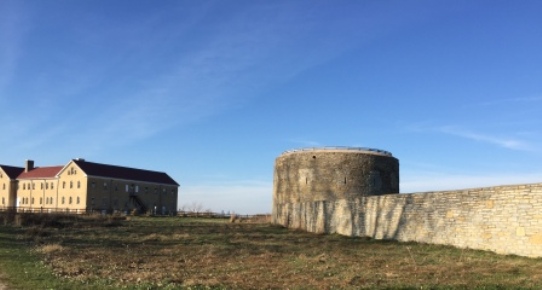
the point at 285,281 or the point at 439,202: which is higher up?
the point at 439,202

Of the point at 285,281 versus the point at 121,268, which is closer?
the point at 285,281

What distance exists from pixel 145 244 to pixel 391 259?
1216 cm

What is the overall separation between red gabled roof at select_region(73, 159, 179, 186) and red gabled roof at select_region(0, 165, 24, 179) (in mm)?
18350

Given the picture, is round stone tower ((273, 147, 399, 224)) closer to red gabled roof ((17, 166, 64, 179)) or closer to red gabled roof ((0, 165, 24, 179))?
red gabled roof ((17, 166, 64, 179))

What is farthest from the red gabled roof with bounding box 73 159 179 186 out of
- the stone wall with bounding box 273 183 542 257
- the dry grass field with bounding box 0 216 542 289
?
the stone wall with bounding box 273 183 542 257

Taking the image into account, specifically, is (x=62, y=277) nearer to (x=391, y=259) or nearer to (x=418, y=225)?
(x=391, y=259)

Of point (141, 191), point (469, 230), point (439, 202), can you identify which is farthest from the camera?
point (141, 191)

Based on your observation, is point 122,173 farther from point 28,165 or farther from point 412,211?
point 412,211

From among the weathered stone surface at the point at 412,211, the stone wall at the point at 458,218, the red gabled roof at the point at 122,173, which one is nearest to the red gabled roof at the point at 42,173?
the red gabled roof at the point at 122,173

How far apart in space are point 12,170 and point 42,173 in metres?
8.85

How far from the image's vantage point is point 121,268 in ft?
50.1

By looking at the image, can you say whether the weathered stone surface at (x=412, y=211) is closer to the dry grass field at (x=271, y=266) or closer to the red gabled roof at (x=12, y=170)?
the dry grass field at (x=271, y=266)

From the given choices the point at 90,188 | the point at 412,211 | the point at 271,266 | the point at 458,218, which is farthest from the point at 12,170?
the point at 458,218

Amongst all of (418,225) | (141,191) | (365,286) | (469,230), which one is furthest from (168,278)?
(141,191)
